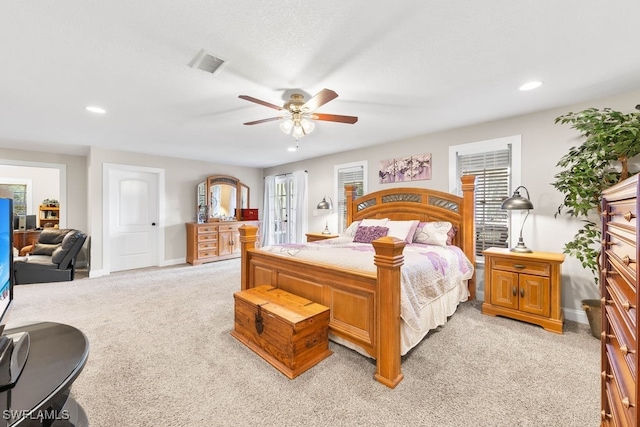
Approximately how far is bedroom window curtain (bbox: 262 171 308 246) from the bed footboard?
336 cm

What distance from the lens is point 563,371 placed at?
6.49 feet

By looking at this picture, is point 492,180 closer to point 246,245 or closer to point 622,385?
point 622,385

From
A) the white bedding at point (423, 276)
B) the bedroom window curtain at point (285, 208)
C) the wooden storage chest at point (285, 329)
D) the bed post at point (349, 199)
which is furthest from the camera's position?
the bedroom window curtain at point (285, 208)

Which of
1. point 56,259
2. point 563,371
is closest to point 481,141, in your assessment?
point 563,371

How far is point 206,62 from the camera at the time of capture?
2.04 meters

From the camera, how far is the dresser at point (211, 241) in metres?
5.78

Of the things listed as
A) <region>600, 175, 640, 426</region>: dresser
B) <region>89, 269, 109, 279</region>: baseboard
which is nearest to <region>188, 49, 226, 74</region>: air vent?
<region>600, 175, 640, 426</region>: dresser

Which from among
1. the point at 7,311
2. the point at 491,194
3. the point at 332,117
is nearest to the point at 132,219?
the point at 7,311

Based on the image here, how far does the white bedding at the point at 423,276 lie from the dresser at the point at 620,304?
101 cm

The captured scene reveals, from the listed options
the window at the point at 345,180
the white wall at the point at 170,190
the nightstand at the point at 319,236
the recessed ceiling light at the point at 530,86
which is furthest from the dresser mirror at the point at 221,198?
the recessed ceiling light at the point at 530,86

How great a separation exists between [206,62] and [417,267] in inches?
93.9

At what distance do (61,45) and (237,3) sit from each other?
1377 mm

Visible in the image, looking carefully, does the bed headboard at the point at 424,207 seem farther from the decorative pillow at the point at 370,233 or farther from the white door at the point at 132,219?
the white door at the point at 132,219

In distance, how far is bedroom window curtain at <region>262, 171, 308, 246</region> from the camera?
Answer: 6.15m
